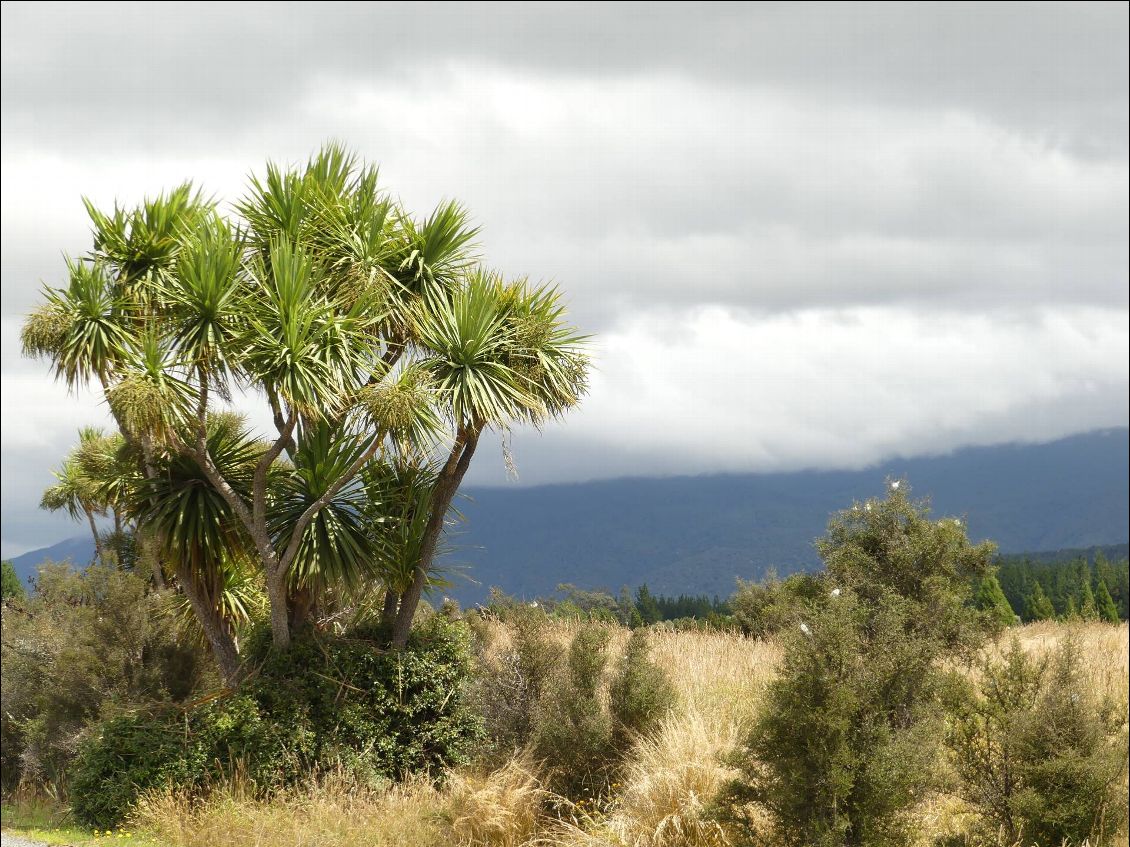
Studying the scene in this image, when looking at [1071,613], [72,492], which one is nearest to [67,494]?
[72,492]

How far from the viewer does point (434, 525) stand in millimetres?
14852

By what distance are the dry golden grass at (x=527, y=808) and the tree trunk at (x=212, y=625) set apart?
2.58m

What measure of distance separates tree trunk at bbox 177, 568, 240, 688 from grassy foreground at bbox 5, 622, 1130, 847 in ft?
8.39

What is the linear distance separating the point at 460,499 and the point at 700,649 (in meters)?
4.24

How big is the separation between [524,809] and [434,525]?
4.88 metres

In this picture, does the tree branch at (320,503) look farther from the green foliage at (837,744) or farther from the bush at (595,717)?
the green foliage at (837,744)

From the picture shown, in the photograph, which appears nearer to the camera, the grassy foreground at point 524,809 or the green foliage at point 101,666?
the grassy foreground at point 524,809

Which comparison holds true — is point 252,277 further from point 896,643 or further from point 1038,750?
point 1038,750

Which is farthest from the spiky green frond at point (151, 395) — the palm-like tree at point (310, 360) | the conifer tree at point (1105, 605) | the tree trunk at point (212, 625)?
the conifer tree at point (1105, 605)

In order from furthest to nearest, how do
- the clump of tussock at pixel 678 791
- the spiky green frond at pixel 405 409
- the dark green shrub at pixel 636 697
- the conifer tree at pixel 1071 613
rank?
the conifer tree at pixel 1071 613
the spiky green frond at pixel 405 409
the dark green shrub at pixel 636 697
the clump of tussock at pixel 678 791

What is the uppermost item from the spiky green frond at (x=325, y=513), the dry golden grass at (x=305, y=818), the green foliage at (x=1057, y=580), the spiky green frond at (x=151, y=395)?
the spiky green frond at (x=151, y=395)

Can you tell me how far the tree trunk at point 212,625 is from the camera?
1514 cm

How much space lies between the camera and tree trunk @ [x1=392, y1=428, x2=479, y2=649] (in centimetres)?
1455

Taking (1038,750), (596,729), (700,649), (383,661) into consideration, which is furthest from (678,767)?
(700,649)
